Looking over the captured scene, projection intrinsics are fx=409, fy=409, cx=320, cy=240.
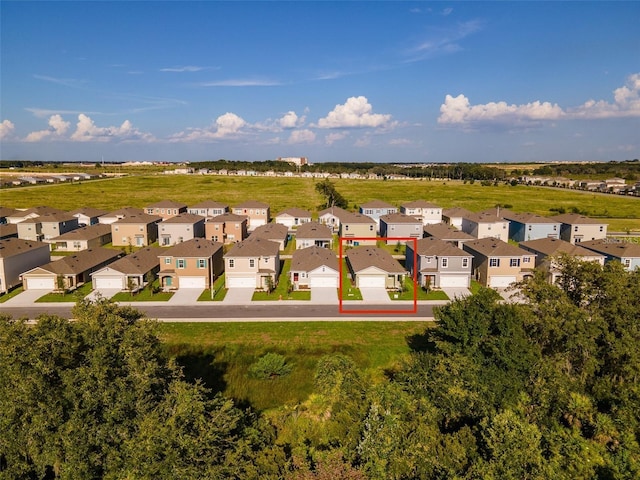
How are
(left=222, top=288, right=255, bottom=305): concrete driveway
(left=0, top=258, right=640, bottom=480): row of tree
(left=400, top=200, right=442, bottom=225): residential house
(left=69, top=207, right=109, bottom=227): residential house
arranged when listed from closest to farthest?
(left=0, top=258, right=640, bottom=480): row of tree
(left=222, top=288, right=255, bottom=305): concrete driveway
(left=69, top=207, right=109, bottom=227): residential house
(left=400, top=200, right=442, bottom=225): residential house

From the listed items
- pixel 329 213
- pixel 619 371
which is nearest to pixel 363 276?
→ pixel 619 371

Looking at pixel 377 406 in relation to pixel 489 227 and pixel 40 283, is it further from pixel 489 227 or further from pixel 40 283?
pixel 489 227

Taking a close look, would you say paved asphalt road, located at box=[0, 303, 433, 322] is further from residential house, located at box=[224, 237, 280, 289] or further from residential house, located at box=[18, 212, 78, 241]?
residential house, located at box=[18, 212, 78, 241]

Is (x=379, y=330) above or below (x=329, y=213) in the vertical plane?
below

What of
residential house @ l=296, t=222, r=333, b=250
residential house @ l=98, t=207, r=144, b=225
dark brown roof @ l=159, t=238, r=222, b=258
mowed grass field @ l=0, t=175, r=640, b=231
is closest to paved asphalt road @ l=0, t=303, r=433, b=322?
dark brown roof @ l=159, t=238, r=222, b=258

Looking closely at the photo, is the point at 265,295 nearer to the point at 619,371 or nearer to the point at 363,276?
the point at 363,276

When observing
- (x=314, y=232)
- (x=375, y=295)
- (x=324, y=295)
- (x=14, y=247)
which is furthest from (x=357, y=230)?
(x=14, y=247)
